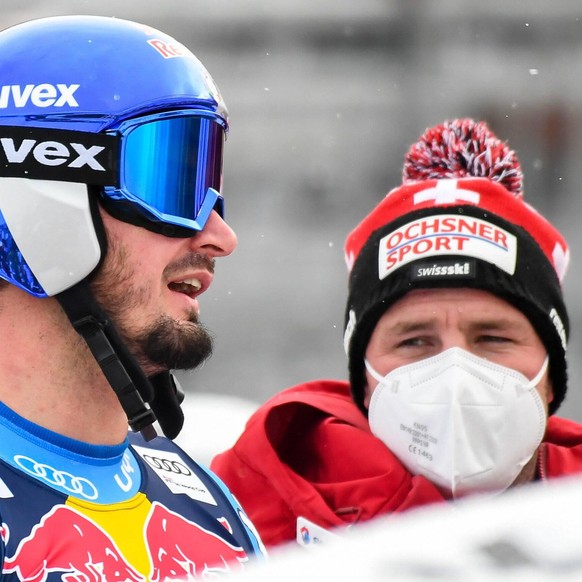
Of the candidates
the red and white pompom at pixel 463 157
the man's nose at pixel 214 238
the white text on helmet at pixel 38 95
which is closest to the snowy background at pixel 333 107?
the red and white pompom at pixel 463 157

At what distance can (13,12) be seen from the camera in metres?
7.90

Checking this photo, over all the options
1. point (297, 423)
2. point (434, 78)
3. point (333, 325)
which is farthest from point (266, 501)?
point (434, 78)

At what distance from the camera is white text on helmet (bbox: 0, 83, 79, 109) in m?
2.48

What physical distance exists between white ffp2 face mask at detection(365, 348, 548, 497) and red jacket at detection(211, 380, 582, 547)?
7cm

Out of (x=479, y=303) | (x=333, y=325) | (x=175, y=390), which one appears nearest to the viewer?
(x=175, y=390)

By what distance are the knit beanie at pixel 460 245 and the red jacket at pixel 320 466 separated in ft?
0.48

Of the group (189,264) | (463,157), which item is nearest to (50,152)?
(189,264)

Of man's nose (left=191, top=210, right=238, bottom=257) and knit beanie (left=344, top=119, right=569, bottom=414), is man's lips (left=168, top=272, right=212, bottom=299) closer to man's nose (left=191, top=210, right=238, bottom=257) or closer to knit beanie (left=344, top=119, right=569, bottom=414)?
man's nose (left=191, top=210, right=238, bottom=257)

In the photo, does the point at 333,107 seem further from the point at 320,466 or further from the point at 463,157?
the point at 320,466

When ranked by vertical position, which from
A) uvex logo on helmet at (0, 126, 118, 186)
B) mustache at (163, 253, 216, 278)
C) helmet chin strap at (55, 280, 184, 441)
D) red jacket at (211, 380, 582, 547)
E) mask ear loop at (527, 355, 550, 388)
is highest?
uvex logo on helmet at (0, 126, 118, 186)

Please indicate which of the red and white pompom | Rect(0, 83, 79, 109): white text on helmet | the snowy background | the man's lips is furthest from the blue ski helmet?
the snowy background

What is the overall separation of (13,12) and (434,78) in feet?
9.29

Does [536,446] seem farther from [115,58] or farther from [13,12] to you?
[13,12]

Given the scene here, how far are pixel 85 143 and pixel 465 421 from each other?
1286 mm
